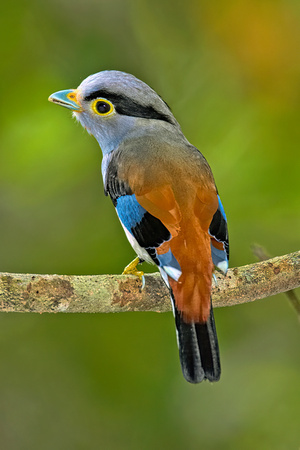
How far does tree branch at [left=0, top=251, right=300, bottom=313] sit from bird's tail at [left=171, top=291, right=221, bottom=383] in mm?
346

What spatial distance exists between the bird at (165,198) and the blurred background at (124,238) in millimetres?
901

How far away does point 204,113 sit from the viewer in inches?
180

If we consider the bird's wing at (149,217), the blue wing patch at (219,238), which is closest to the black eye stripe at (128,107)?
the bird's wing at (149,217)

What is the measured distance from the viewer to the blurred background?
13.8ft

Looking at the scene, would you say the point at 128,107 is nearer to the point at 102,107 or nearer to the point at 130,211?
the point at 102,107

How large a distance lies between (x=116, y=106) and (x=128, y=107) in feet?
0.23

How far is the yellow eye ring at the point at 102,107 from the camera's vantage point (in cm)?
351

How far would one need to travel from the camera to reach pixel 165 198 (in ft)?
9.60

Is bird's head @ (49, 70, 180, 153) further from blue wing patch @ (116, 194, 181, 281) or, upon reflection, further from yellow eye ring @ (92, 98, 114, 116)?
blue wing patch @ (116, 194, 181, 281)

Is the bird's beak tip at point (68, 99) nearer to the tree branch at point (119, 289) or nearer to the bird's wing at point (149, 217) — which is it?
the bird's wing at point (149, 217)
